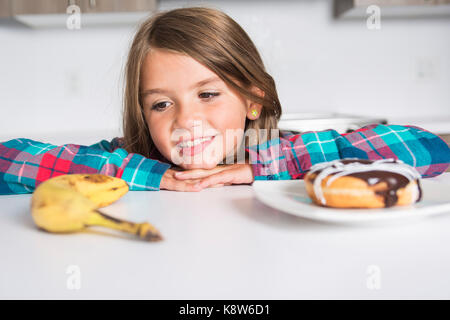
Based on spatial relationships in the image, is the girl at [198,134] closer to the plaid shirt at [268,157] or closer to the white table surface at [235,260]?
the plaid shirt at [268,157]

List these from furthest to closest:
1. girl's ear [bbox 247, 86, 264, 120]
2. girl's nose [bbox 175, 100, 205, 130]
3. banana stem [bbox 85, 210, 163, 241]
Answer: girl's ear [bbox 247, 86, 264, 120], girl's nose [bbox 175, 100, 205, 130], banana stem [bbox 85, 210, 163, 241]

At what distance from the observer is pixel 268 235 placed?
0.44m

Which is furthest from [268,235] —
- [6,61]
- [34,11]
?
[6,61]

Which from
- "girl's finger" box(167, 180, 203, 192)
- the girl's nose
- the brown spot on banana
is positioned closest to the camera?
the brown spot on banana

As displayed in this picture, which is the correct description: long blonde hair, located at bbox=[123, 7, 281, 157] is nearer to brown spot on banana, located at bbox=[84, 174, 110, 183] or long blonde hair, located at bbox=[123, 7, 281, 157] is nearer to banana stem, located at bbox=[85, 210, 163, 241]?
brown spot on banana, located at bbox=[84, 174, 110, 183]

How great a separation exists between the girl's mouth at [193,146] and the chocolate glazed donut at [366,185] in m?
0.57

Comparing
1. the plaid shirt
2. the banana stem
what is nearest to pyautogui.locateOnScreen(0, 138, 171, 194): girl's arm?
the plaid shirt

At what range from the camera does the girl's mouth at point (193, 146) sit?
1037 millimetres

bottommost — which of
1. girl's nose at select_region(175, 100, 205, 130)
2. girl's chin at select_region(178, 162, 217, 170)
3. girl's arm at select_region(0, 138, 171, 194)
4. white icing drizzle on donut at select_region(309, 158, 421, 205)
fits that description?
girl's chin at select_region(178, 162, 217, 170)

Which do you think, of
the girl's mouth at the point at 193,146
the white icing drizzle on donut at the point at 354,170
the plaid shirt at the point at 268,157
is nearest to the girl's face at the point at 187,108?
the girl's mouth at the point at 193,146

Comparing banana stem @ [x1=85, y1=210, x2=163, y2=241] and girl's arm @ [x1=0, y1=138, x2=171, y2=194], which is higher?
banana stem @ [x1=85, y1=210, x2=163, y2=241]

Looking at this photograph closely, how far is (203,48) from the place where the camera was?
1.02 meters

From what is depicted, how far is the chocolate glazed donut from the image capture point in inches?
18.3
